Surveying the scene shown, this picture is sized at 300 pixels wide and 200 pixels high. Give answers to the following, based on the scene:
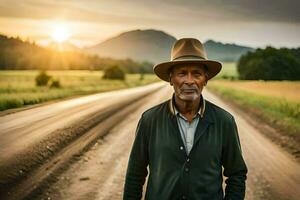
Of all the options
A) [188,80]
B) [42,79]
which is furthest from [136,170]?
[42,79]

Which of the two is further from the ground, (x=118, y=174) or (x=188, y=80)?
(x=188, y=80)

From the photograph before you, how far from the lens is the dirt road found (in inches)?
264

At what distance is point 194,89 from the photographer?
2.90m

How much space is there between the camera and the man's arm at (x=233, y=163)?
284cm

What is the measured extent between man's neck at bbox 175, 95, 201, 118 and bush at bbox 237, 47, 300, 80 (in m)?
38.5

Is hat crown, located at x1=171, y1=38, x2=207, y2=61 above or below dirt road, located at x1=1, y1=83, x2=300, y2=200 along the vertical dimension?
above

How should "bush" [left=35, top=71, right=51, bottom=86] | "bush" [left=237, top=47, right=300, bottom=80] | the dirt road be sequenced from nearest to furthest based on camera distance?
1. the dirt road
2. "bush" [left=35, top=71, right=51, bottom=86]
3. "bush" [left=237, top=47, right=300, bottom=80]

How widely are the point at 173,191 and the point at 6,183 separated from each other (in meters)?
5.26

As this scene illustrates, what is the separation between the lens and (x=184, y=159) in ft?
8.96

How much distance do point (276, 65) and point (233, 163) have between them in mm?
43130

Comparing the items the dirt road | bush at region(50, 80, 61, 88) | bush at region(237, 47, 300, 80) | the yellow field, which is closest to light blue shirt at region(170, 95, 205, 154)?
the dirt road

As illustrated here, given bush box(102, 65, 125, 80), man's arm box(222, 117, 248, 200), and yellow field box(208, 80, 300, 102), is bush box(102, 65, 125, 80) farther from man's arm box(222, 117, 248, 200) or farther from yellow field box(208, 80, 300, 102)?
man's arm box(222, 117, 248, 200)

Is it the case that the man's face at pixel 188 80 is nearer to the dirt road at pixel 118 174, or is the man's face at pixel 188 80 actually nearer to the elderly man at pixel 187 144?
the elderly man at pixel 187 144

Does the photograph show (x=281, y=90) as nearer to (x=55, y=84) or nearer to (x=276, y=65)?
(x=276, y=65)
